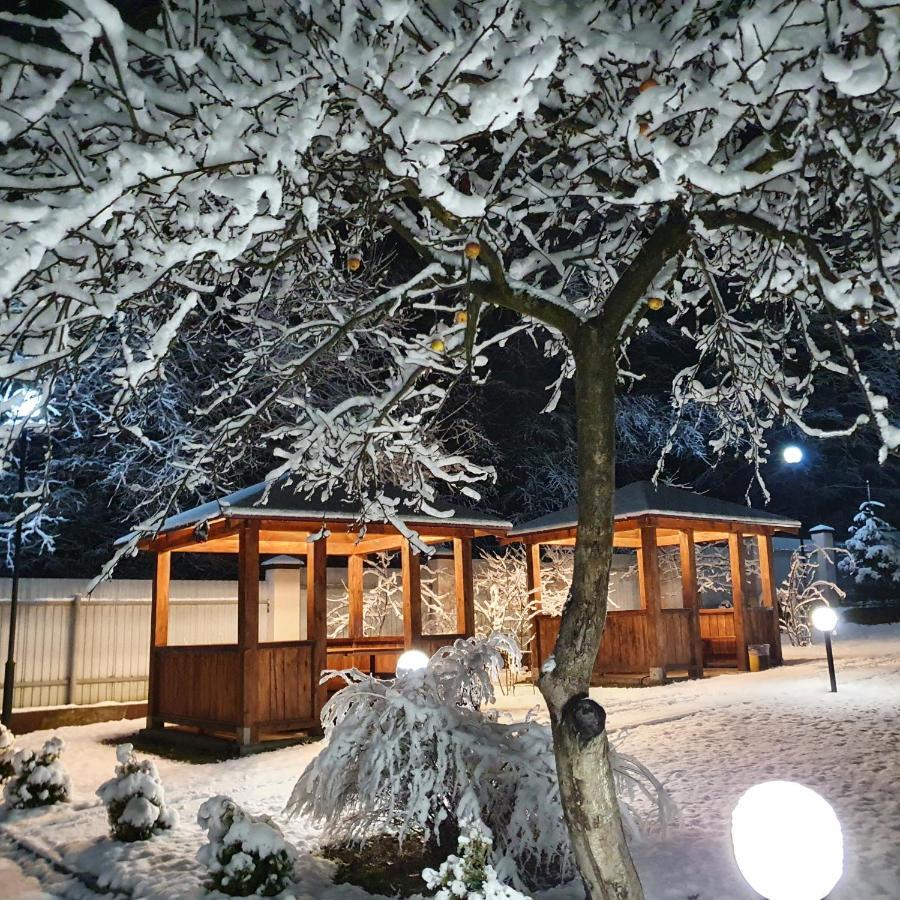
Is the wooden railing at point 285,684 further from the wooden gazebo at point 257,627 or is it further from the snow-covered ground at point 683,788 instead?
the snow-covered ground at point 683,788

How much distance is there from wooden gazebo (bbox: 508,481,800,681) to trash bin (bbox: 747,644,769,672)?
10cm

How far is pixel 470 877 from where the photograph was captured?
3750 millimetres

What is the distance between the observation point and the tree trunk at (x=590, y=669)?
3738 millimetres

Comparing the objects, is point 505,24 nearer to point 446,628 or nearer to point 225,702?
point 225,702

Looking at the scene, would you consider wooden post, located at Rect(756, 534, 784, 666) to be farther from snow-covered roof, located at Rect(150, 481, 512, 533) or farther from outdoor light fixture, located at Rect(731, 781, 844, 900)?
outdoor light fixture, located at Rect(731, 781, 844, 900)

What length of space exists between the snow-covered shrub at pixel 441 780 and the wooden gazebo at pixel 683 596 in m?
8.79

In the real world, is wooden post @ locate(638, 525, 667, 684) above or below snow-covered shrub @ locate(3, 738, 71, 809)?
above

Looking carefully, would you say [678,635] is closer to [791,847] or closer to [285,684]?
[285,684]

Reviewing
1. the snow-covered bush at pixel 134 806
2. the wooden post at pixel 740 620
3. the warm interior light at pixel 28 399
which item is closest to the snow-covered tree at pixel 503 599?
the wooden post at pixel 740 620

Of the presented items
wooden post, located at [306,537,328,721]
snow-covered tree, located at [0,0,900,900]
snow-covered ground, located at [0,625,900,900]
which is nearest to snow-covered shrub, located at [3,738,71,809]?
snow-covered ground, located at [0,625,900,900]

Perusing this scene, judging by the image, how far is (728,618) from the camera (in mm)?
16031

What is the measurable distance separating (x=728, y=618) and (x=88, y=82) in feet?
48.5

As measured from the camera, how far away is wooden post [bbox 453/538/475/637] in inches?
488

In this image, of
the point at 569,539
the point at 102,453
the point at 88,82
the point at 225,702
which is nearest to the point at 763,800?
the point at 88,82
